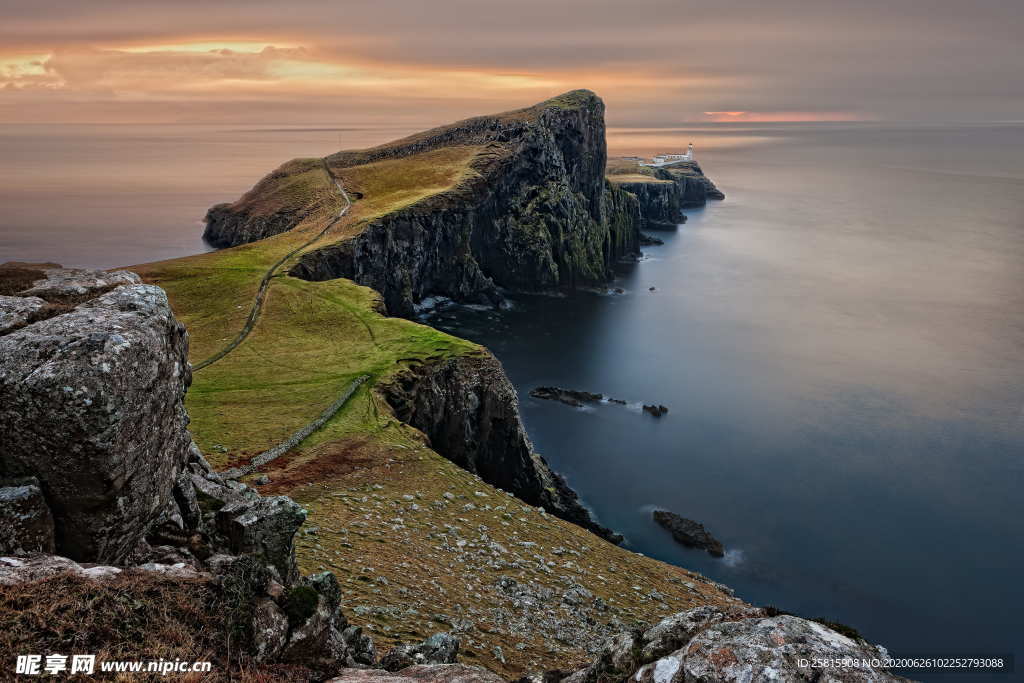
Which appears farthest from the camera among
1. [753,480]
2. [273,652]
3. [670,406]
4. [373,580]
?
[670,406]

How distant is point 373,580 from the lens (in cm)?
3114

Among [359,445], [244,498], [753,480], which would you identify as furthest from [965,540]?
[244,498]

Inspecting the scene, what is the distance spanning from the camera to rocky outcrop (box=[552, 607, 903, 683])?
13727 mm

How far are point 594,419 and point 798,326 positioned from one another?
79188mm

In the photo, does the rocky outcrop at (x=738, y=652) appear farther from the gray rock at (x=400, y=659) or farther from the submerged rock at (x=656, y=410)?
the submerged rock at (x=656, y=410)

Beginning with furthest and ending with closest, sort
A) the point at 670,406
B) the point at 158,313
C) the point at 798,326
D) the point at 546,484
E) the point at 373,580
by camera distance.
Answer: the point at 798,326 < the point at 670,406 < the point at 546,484 < the point at 373,580 < the point at 158,313

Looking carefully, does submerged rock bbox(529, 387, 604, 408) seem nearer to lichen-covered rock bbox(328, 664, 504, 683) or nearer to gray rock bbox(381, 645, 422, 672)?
gray rock bbox(381, 645, 422, 672)

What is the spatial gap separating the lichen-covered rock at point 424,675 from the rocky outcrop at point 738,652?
3.11m

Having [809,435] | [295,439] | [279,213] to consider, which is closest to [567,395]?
[809,435]

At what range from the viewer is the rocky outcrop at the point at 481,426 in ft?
218

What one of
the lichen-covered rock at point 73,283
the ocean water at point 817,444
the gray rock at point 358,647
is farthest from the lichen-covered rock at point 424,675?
the ocean water at point 817,444

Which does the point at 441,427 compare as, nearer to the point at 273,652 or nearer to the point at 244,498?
the point at 244,498

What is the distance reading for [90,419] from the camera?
1588 cm

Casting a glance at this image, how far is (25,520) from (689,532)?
65878mm
